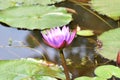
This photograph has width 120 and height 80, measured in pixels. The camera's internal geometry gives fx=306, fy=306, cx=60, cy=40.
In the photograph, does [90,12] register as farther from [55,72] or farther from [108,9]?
[55,72]

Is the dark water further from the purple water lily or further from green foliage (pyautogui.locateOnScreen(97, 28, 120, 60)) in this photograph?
the purple water lily

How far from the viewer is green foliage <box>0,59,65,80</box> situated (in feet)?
4.13

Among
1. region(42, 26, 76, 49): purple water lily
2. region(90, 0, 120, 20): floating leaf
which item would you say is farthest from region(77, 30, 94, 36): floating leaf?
region(42, 26, 76, 49): purple water lily

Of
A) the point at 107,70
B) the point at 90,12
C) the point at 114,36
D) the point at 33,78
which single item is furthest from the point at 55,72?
the point at 90,12

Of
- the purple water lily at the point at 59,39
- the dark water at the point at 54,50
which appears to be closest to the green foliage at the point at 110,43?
the dark water at the point at 54,50

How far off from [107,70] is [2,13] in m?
0.81

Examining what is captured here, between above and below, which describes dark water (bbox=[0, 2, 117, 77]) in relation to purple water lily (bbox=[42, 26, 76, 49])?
below

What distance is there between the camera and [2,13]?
5.94 feet

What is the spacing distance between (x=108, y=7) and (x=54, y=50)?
54 centimetres

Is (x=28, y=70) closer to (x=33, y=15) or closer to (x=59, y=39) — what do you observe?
(x=59, y=39)

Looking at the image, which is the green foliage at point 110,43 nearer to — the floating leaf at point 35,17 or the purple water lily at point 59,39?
the floating leaf at point 35,17

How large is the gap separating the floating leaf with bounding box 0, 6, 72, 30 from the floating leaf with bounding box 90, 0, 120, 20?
23 cm

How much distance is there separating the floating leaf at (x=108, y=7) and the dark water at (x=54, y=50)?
1.3 inches

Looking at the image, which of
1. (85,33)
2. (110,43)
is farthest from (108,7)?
(110,43)
